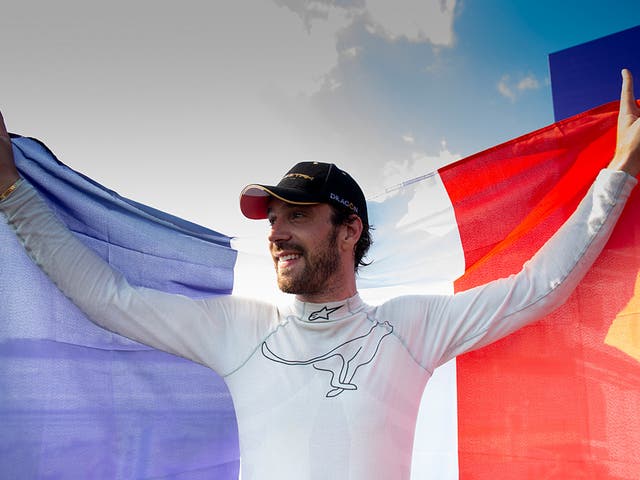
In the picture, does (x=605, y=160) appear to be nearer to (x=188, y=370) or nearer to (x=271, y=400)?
(x=271, y=400)

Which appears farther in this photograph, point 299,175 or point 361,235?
point 361,235

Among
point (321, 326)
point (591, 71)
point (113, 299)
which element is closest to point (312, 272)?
point (321, 326)

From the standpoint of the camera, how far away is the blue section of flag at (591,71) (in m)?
2.65

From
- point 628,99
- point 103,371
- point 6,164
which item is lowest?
point 103,371

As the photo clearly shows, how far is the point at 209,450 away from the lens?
2537 mm

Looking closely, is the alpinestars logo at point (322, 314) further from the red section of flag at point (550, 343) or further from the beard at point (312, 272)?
the red section of flag at point (550, 343)

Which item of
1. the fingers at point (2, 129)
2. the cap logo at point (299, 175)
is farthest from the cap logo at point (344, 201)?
the fingers at point (2, 129)

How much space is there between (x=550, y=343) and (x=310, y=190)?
1087 mm

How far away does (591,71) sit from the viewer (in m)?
2.74

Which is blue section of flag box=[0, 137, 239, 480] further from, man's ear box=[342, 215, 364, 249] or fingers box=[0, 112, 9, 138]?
man's ear box=[342, 215, 364, 249]

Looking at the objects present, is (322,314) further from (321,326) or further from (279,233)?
(279,233)

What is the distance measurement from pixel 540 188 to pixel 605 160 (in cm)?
26

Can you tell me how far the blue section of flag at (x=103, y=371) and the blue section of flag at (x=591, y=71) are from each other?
6.08 ft

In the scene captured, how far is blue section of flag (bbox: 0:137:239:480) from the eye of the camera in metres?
2.03
